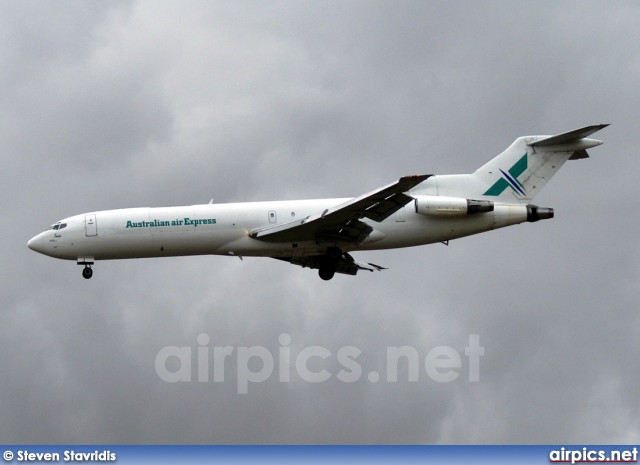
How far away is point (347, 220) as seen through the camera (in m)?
45.3

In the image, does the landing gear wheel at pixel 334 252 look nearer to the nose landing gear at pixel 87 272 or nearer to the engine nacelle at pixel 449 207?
the engine nacelle at pixel 449 207

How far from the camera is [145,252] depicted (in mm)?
46969

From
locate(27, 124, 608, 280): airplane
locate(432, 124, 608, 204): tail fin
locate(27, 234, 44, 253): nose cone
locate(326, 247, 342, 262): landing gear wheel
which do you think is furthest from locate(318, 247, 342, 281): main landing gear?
locate(27, 234, 44, 253): nose cone

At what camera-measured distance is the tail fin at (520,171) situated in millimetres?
48125

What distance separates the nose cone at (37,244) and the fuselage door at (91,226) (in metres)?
2.21

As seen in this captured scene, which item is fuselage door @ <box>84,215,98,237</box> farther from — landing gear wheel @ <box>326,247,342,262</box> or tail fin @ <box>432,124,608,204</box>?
tail fin @ <box>432,124,608,204</box>

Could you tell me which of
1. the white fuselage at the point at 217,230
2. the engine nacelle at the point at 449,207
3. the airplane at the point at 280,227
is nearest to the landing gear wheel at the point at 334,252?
the airplane at the point at 280,227

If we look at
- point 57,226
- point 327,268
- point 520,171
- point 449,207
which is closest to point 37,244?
point 57,226

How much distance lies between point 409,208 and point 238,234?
725 cm

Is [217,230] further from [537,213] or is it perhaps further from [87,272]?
[537,213]

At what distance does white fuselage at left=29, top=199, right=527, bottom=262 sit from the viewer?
4656 cm

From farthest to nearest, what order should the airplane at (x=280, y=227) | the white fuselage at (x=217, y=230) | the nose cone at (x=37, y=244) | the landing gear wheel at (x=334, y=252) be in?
the nose cone at (x=37, y=244) → the landing gear wheel at (x=334, y=252) → the white fuselage at (x=217, y=230) → the airplane at (x=280, y=227)

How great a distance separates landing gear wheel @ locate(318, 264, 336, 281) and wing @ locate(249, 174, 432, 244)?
9.27 ft

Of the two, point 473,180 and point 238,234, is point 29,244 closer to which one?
point 238,234
